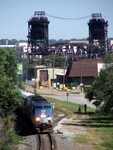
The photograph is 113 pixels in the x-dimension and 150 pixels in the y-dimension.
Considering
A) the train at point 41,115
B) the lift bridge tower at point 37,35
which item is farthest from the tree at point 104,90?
the lift bridge tower at point 37,35

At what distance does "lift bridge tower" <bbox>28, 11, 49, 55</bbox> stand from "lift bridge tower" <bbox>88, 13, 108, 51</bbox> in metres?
20.1

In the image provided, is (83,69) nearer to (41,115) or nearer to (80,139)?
(41,115)

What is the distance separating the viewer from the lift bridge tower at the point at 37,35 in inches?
7101

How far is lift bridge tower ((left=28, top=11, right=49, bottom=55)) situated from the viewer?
180375mm

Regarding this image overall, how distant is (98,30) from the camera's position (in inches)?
7397

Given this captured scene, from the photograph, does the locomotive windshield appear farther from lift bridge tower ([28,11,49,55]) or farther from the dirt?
lift bridge tower ([28,11,49,55])

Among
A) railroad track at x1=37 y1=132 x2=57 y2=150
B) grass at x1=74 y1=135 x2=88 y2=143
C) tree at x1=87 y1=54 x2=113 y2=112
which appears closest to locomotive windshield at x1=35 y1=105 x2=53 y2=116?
railroad track at x1=37 y1=132 x2=57 y2=150

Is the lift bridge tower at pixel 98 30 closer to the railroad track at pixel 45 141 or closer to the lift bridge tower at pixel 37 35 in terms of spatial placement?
the lift bridge tower at pixel 37 35

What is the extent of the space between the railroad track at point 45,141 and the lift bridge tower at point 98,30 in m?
153

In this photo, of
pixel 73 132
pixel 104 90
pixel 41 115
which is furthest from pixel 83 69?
pixel 41 115

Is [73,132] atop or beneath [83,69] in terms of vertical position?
atop

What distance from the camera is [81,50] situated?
18175 cm

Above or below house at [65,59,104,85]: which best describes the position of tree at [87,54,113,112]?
above

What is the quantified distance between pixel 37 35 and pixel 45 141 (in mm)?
154401
